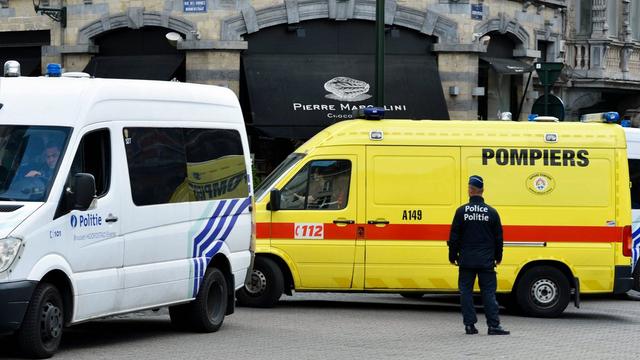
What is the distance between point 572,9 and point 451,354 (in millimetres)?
21616

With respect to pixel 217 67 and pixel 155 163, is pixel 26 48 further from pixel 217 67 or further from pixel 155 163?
pixel 155 163

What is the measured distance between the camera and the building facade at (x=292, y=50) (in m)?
26.7

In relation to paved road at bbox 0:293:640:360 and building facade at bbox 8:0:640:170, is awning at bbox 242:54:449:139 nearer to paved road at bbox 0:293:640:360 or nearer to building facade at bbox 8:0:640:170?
building facade at bbox 8:0:640:170

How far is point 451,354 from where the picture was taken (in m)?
12.4

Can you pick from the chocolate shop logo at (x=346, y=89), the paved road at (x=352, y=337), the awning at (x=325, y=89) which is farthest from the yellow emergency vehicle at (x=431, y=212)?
the chocolate shop logo at (x=346, y=89)

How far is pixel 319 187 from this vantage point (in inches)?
664

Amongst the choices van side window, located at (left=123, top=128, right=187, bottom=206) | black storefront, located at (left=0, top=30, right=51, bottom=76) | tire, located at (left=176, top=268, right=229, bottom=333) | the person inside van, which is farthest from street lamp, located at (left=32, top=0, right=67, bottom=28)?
the person inside van

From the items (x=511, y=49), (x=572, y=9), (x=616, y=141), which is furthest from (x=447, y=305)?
(x=572, y=9)

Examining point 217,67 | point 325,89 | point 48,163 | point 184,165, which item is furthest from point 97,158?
point 325,89

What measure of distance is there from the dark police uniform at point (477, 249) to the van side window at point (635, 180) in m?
6.44

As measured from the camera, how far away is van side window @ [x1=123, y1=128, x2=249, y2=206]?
12.4m

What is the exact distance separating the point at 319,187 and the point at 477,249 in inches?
132

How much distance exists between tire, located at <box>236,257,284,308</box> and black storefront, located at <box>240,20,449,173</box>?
31.0ft

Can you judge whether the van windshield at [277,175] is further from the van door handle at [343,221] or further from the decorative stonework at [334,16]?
the decorative stonework at [334,16]
